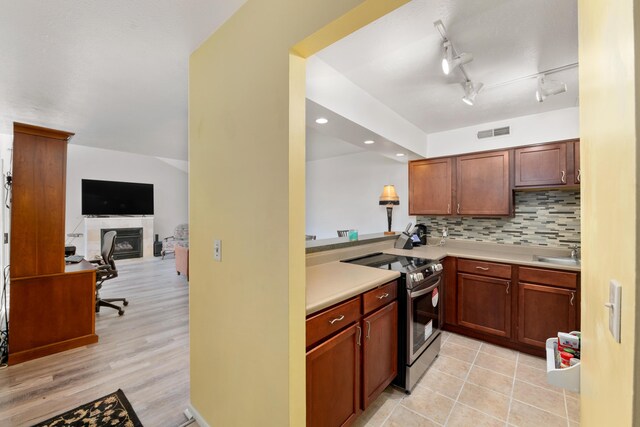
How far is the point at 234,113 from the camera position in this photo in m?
1.44

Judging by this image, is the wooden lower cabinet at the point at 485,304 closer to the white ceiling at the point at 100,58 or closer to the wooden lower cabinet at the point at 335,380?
the wooden lower cabinet at the point at 335,380

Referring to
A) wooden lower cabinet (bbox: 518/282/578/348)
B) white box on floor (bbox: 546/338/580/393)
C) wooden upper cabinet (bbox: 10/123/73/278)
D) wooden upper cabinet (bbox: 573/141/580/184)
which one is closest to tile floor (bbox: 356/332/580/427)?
wooden lower cabinet (bbox: 518/282/578/348)

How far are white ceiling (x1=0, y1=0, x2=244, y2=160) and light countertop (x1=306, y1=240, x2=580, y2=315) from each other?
5.33 ft

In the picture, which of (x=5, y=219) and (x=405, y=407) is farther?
(x=5, y=219)

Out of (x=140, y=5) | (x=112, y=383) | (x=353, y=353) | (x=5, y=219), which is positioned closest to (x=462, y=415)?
(x=353, y=353)

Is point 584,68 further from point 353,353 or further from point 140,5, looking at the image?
point 140,5

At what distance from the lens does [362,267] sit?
2199mm

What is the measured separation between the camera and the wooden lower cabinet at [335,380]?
1309mm

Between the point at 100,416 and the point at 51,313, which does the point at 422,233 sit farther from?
the point at 51,313

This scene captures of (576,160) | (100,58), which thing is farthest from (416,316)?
(100,58)

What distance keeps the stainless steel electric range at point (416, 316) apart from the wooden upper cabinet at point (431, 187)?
1133mm

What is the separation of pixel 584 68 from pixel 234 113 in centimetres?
145

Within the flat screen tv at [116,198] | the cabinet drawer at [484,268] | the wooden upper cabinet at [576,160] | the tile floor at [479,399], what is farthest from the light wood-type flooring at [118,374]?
the flat screen tv at [116,198]

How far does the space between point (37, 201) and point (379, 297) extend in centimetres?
317
